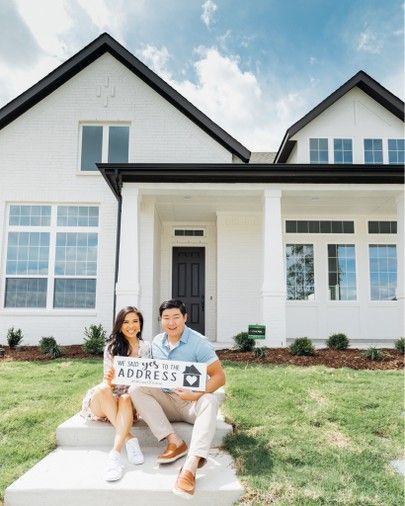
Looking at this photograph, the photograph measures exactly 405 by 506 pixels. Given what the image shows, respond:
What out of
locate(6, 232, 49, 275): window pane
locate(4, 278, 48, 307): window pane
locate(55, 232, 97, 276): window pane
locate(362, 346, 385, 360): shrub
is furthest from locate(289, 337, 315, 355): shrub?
locate(6, 232, 49, 275): window pane

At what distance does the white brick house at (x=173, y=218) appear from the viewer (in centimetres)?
974

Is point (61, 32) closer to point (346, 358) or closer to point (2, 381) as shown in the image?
point (2, 381)

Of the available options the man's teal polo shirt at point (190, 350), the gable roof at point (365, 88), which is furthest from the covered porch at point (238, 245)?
the man's teal polo shirt at point (190, 350)

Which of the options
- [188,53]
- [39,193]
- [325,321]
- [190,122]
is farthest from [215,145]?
[325,321]

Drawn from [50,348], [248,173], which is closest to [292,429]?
[50,348]

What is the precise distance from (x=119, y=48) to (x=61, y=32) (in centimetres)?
144

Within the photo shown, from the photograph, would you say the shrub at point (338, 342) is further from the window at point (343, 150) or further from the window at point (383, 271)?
the window at point (343, 150)

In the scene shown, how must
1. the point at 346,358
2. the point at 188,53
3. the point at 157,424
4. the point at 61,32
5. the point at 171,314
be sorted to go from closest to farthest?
the point at 157,424
the point at 171,314
the point at 346,358
the point at 61,32
the point at 188,53

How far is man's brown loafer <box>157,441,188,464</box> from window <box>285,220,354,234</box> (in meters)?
8.45

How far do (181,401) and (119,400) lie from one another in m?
0.52

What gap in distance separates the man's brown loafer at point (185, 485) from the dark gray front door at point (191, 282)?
819 cm

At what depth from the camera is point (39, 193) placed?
397 inches

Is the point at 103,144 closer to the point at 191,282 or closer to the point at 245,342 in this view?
the point at 191,282

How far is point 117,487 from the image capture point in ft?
9.20
